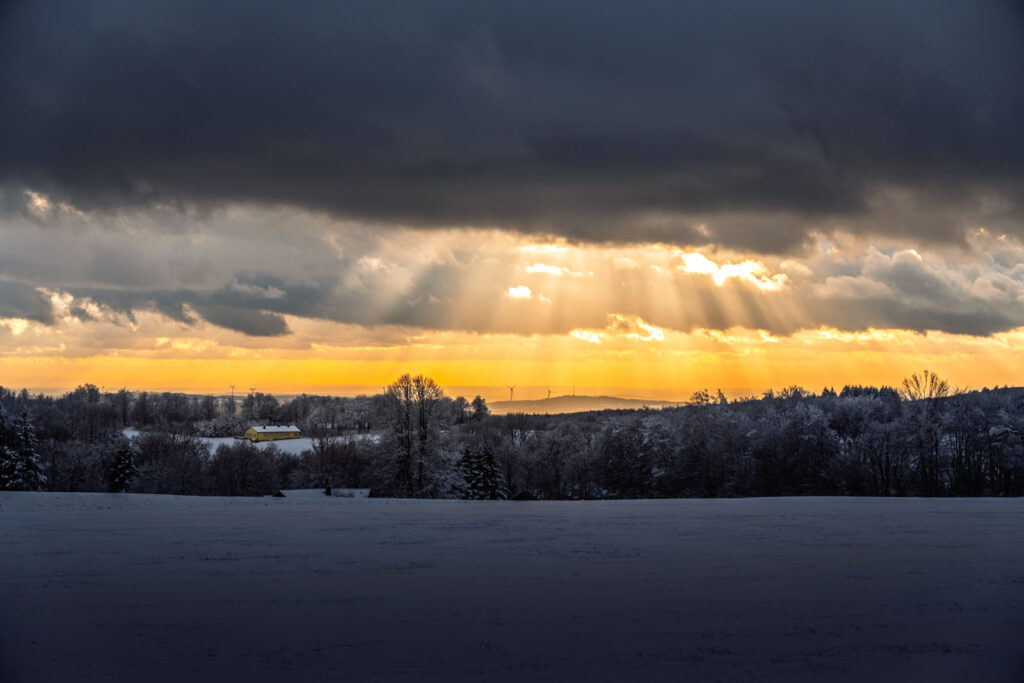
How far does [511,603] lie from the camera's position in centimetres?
1594

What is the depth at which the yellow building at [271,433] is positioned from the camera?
146 metres

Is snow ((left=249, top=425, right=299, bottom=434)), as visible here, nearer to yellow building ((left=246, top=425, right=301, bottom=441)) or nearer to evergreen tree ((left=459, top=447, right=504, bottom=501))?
yellow building ((left=246, top=425, right=301, bottom=441))

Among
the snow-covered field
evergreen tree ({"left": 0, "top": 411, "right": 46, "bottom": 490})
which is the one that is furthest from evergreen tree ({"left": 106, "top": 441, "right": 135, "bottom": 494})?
the snow-covered field

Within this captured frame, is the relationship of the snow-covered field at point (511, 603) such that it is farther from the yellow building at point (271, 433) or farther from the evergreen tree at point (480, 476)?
the yellow building at point (271, 433)

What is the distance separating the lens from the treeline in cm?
5825

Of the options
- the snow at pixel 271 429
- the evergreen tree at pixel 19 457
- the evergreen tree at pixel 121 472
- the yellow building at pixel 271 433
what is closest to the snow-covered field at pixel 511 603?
the evergreen tree at pixel 19 457

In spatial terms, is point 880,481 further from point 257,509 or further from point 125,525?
point 125,525

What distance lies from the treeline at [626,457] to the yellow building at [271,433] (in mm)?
51715

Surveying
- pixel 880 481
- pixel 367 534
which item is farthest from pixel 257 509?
pixel 880 481

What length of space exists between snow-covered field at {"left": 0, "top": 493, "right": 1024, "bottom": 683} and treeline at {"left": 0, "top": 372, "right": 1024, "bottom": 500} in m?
31.8

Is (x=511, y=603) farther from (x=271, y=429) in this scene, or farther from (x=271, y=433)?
(x=271, y=429)

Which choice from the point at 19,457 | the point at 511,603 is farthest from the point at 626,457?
the point at 511,603

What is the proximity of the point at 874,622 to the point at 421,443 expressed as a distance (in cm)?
4599

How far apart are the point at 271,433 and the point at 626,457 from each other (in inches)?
3623
